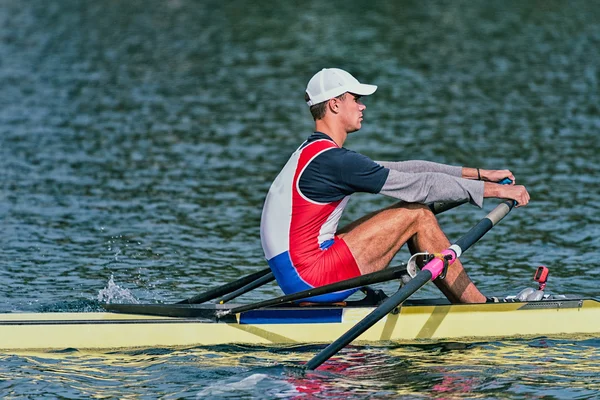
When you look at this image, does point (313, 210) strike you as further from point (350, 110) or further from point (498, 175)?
point (498, 175)

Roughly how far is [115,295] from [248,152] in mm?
8628

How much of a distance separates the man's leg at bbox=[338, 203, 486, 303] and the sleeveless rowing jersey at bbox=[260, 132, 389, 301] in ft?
0.42

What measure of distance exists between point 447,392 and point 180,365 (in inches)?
96.3

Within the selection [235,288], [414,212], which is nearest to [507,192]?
[414,212]

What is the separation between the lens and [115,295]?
1273cm

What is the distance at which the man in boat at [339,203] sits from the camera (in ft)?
33.2

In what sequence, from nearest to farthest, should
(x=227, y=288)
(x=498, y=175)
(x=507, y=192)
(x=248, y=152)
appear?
1. (x=507, y=192)
2. (x=498, y=175)
3. (x=227, y=288)
4. (x=248, y=152)

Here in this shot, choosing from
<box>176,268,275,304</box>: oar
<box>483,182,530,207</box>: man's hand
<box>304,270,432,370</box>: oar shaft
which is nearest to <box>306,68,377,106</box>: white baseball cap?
<box>483,182,530,207</box>: man's hand

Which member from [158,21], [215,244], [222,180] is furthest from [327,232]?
[158,21]

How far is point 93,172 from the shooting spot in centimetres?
1958

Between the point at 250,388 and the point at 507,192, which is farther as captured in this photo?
the point at 507,192

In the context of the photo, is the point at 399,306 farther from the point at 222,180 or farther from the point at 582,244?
the point at 222,180

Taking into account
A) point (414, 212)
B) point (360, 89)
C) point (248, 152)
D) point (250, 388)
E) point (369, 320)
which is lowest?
point (250, 388)

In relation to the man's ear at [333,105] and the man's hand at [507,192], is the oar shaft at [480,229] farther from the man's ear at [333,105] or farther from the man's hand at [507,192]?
the man's ear at [333,105]
